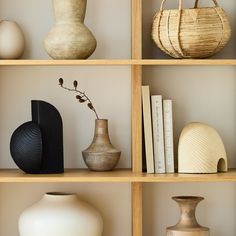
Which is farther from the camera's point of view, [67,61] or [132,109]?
[132,109]

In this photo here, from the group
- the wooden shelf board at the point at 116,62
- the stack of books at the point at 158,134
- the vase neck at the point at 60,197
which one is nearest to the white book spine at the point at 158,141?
the stack of books at the point at 158,134

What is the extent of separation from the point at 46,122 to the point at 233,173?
0.70 m

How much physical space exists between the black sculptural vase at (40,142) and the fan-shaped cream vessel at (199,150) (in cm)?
44

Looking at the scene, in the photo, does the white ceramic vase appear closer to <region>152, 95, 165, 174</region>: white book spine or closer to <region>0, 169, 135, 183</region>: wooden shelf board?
<region>0, 169, 135, 183</region>: wooden shelf board

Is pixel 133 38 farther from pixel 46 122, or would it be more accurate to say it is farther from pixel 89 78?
pixel 46 122

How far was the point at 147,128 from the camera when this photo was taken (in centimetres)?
242

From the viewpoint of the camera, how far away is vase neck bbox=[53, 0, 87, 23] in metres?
2.37

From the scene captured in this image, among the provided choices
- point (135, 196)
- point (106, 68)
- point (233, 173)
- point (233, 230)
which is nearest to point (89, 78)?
point (106, 68)

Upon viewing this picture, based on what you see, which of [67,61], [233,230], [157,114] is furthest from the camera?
[233,230]

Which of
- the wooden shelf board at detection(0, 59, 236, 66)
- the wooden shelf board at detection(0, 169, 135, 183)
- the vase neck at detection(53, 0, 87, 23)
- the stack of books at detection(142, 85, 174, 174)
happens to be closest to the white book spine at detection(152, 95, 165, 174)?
the stack of books at detection(142, 85, 174, 174)

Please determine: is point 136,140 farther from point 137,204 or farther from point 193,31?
point 193,31

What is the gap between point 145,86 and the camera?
2438mm

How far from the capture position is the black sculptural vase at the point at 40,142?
2.37 m

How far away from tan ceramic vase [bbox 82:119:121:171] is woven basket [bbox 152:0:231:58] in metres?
0.38
